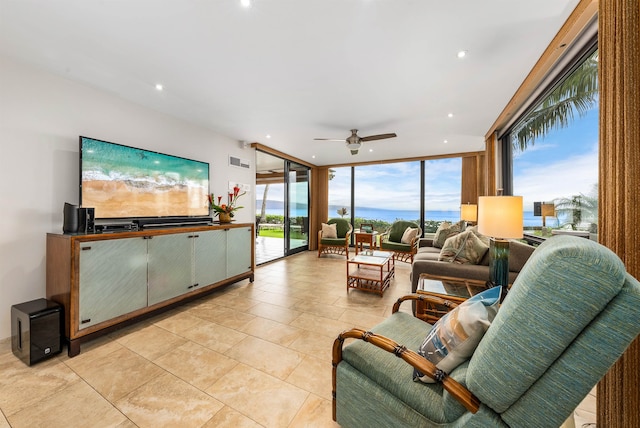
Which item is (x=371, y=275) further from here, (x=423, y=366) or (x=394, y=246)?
(x=423, y=366)

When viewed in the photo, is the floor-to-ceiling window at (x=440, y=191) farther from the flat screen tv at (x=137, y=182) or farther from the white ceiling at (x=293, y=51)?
the flat screen tv at (x=137, y=182)

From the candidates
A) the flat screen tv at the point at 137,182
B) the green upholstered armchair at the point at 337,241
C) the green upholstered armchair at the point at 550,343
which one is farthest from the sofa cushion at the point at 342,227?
the green upholstered armchair at the point at 550,343

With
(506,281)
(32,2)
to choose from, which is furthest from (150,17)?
(506,281)

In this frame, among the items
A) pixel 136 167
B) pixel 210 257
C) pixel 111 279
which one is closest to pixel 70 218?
pixel 111 279

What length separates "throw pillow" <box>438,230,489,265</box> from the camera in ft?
8.70

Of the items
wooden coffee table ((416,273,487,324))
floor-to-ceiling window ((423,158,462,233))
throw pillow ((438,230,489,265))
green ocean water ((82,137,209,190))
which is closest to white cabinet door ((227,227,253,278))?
green ocean water ((82,137,209,190))

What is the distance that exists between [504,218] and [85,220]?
3830mm

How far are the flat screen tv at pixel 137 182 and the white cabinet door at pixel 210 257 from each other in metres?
0.53

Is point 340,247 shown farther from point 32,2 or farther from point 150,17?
point 32,2

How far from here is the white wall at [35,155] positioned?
7.13 ft

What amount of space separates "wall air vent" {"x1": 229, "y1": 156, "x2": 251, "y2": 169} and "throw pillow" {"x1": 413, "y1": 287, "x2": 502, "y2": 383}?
14.0 feet

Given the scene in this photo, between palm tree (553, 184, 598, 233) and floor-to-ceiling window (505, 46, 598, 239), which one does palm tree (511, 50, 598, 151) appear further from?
palm tree (553, 184, 598, 233)

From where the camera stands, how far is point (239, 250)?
3.81 metres

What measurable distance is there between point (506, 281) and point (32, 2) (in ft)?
13.5
